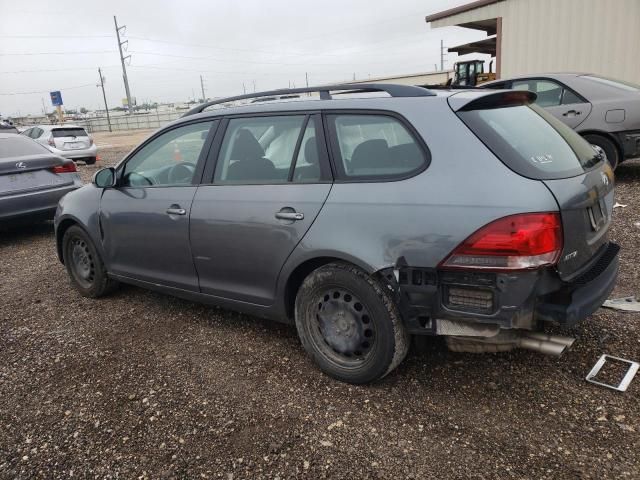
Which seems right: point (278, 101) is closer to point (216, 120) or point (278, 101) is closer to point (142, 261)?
point (216, 120)

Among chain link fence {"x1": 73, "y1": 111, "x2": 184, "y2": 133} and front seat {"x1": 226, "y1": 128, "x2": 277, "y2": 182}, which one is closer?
front seat {"x1": 226, "y1": 128, "x2": 277, "y2": 182}

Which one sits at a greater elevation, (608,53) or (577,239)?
(608,53)

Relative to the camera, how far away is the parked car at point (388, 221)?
2375mm

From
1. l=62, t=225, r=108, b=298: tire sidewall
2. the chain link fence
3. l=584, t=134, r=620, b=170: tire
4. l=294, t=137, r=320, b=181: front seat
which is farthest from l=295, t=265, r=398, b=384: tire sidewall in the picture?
the chain link fence

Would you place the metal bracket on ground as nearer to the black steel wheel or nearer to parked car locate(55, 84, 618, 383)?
parked car locate(55, 84, 618, 383)

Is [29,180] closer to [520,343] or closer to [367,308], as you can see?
[367,308]

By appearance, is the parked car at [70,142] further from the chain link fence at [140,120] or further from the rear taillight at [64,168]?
the chain link fence at [140,120]

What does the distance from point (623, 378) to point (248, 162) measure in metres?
2.57

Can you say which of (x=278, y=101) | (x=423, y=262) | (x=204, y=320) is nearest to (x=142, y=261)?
(x=204, y=320)

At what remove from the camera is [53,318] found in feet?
13.8

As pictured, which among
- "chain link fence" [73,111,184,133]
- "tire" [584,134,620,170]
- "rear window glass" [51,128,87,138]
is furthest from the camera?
"chain link fence" [73,111,184,133]

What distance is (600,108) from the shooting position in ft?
22.8

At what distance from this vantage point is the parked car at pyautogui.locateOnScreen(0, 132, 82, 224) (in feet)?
21.1

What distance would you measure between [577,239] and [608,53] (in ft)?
38.4
